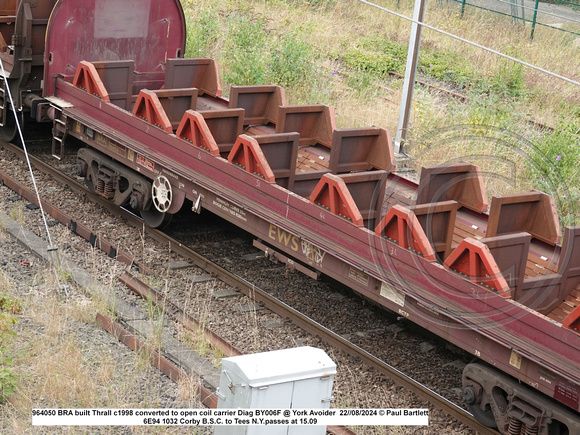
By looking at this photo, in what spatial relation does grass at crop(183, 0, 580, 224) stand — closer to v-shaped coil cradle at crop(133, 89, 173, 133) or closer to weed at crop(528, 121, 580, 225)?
weed at crop(528, 121, 580, 225)

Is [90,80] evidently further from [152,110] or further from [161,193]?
[161,193]

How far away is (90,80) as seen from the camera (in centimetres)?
1027

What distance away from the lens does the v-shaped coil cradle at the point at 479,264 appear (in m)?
6.27

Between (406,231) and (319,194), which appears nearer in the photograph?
(406,231)

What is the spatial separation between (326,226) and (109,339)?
7.66 ft

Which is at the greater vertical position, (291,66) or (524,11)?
(524,11)

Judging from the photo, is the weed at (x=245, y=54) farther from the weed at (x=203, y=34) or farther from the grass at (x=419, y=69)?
the weed at (x=203, y=34)

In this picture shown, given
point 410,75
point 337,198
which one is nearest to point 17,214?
point 337,198

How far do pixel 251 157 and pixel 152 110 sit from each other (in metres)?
1.84

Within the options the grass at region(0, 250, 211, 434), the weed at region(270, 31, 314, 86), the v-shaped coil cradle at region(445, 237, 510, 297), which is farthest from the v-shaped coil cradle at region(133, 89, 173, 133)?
the weed at region(270, 31, 314, 86)

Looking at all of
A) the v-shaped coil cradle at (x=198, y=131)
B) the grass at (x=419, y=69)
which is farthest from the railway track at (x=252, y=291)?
the grass at (x=419, y=69)

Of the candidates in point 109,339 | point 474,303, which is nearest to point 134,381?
point 109,339

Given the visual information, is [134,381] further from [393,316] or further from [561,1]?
[561,1]

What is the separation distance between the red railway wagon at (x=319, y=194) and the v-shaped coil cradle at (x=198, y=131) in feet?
0.08
